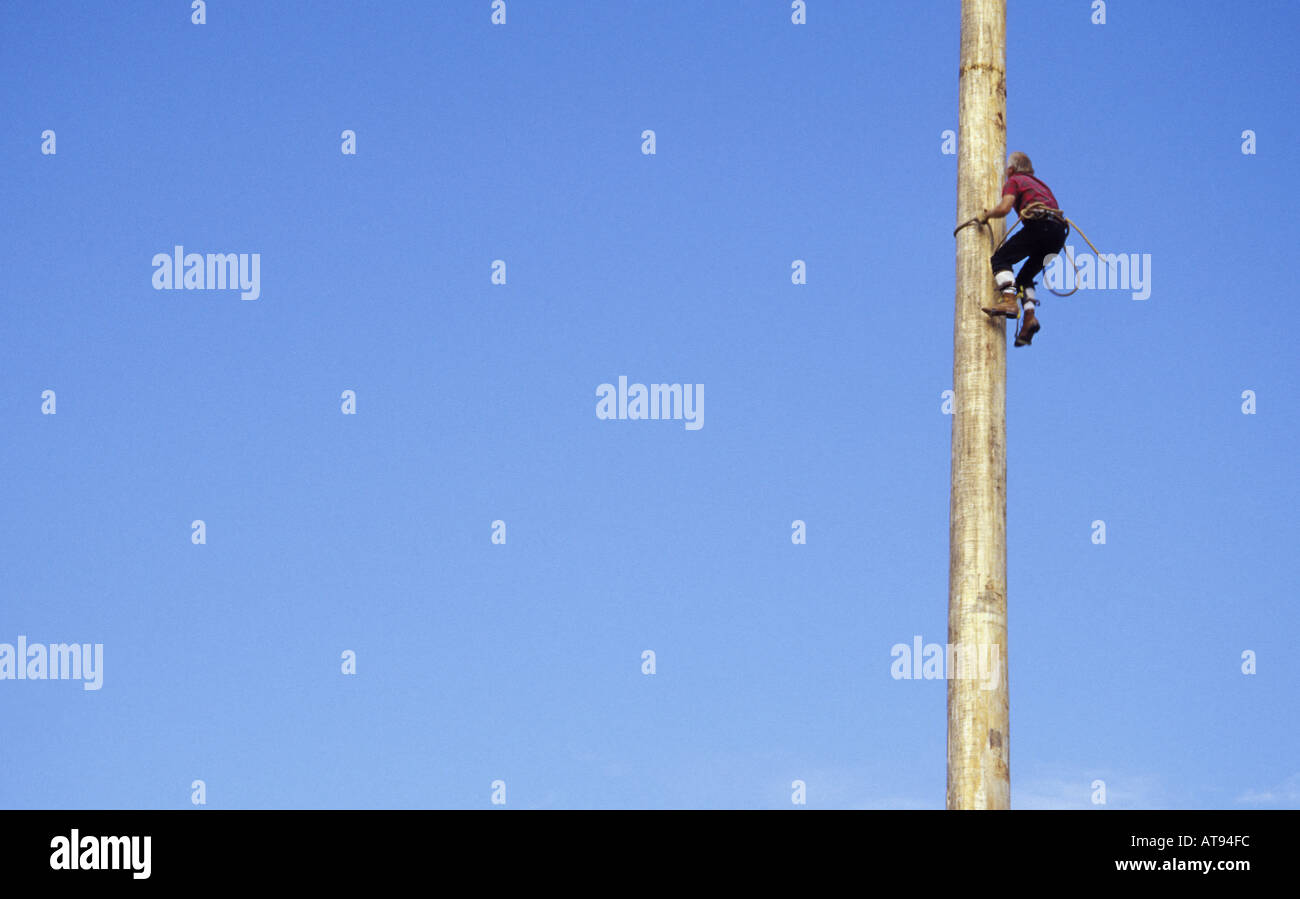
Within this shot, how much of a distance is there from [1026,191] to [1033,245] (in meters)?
0.33

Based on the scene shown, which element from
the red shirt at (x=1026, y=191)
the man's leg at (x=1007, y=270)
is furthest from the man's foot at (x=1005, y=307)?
the red shirt at (x=1026, y=191)

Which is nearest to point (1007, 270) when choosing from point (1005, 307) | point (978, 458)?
point (1005, 307)

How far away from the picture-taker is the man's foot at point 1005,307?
11109mm

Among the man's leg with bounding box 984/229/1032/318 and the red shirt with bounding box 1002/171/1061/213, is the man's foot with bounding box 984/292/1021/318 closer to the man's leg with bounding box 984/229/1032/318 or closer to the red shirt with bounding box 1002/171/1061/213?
the man's leg with bounding box 984/229/1032/318

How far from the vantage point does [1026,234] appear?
38.0 ft

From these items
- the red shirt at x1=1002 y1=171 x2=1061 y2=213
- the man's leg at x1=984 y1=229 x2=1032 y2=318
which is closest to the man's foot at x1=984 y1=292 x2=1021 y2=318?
the man's leg at x1=984 y1=229 x2=1032 y2=318

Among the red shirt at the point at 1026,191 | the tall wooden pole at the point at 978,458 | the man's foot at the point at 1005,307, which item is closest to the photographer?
the tall wooden pole at the point at 978,458

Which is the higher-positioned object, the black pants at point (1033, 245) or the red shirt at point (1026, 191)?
the red shirt at point (1026, 191)

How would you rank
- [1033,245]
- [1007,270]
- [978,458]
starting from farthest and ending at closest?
[1033,245] < [1007,270] < [978,458]

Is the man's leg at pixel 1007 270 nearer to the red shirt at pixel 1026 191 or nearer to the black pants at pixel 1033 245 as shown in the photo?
the black pants at pixel 1033 245

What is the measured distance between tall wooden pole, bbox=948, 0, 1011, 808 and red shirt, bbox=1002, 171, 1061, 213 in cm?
18

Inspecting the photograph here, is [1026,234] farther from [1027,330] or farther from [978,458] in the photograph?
[978,458]

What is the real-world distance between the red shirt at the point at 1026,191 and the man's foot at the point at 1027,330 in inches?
25.9
